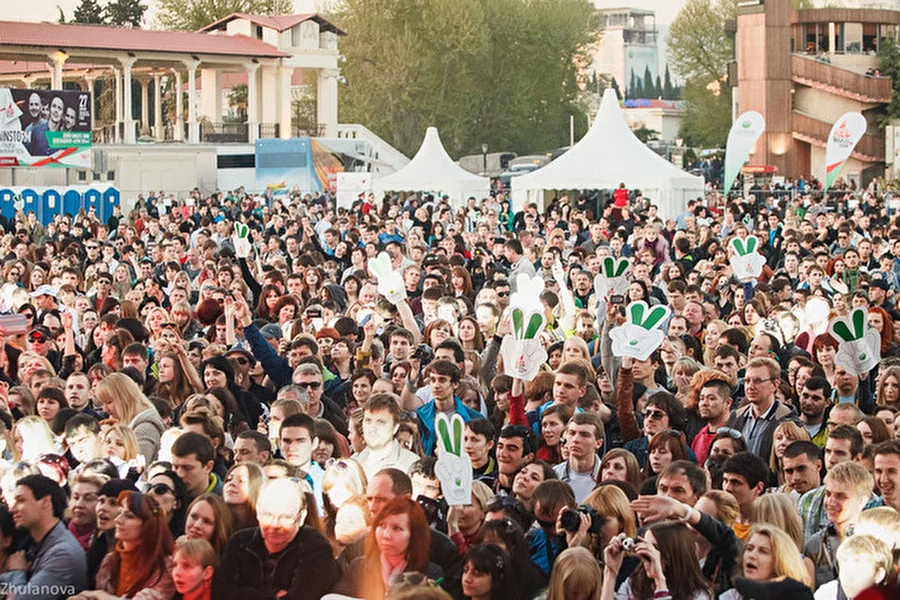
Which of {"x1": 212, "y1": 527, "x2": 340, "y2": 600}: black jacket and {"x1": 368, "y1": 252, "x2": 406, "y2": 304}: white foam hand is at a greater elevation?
{"x1": 368, "y1": 252, "x2": 406, "y2": 304}: white foam hand

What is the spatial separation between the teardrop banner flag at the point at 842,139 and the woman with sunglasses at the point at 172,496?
23776 mm

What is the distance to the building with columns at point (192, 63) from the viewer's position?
183 feet

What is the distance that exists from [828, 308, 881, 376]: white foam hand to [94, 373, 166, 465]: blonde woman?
3.98 meters

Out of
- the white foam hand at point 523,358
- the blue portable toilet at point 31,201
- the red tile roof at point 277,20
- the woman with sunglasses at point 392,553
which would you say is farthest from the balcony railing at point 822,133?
the woman with sunglasses at point 392,553

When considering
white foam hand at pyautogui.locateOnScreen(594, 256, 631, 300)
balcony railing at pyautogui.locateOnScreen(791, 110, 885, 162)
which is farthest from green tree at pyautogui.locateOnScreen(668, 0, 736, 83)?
white foam hand at pyautogui.locateOnScreen(594, 256, 631, 300)

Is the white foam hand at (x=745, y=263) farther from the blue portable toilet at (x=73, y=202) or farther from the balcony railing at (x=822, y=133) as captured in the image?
the balcony railing at (x=822, y=133)

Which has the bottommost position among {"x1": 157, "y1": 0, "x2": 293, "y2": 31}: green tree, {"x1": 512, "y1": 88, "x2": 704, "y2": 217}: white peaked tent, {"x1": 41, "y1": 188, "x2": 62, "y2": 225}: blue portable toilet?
{"x1": 41, "y1": 188, "x2": 62, "y2": 225}: blue portable toilet

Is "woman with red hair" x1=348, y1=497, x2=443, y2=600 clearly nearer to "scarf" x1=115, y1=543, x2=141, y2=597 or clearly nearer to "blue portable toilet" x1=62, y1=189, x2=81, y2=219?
"scarf" x1=115, y1=543, x2=141, y2=597

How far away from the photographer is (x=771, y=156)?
55.3 meters

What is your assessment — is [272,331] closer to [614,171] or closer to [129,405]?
[129,405]

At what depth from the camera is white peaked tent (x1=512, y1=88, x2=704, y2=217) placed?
1134 inches

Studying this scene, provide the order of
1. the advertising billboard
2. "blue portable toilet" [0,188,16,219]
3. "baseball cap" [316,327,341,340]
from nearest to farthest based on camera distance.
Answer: "baseball cap" [316,327,341,340] < "blue portable toilet" [0,188,16,219] < the advertising billboard

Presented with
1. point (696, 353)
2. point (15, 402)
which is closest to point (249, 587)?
point (15, 402)

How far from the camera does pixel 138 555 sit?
239 inches
